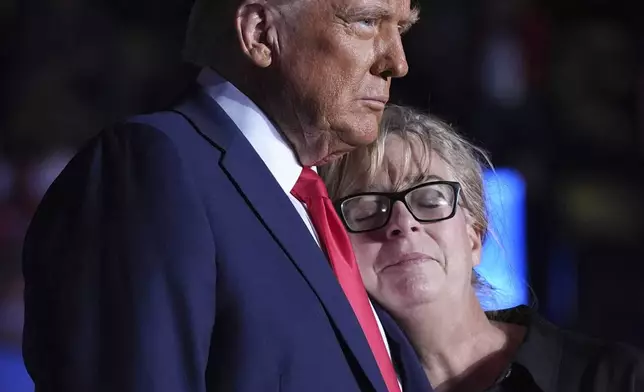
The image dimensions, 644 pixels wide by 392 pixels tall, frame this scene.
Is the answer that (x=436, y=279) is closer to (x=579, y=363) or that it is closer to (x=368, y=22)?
(x=579, y=363)

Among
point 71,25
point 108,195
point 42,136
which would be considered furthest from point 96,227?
point 71,25

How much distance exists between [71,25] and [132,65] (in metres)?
0.16

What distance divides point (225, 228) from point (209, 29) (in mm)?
219

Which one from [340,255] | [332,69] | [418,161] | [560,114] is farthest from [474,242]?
[560,114]

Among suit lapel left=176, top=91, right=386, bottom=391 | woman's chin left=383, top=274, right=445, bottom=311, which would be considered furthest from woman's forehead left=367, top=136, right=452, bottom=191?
suit lapel left=176, top=91, right=386, bottom=391

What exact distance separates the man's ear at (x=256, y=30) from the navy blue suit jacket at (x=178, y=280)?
8 centimetres

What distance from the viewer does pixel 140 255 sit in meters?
→ 0.78

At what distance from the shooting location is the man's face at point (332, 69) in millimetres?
923

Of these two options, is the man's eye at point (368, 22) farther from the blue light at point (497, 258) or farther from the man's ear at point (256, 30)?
the blue light at point (497, 258)

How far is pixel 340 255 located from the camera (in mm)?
1003

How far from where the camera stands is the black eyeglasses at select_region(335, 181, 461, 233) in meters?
1.24

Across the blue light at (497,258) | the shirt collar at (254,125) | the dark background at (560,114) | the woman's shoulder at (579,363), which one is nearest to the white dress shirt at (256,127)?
the shirt collar at (254,125)

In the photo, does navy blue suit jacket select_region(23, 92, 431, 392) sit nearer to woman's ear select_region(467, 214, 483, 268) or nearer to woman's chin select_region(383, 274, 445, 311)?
woman's chin select_region(383, 274, 445, 311)

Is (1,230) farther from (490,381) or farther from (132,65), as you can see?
(490,381)
